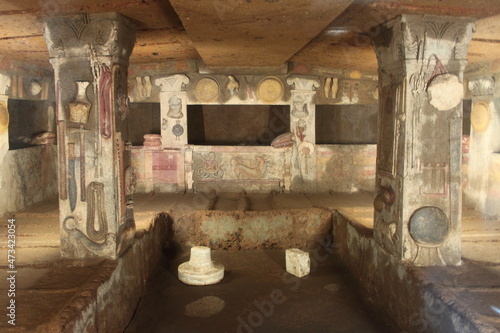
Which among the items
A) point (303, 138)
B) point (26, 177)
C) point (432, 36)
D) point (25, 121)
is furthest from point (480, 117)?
point (25, 121)

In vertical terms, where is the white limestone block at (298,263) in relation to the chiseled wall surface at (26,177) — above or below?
below

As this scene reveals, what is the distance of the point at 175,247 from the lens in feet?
20.6

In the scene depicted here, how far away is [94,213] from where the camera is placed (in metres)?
3.87

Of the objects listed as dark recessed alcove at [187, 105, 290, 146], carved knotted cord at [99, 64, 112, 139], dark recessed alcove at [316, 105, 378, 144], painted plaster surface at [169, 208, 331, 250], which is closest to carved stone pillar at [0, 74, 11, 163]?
painted plaster surface at [169, 208, 331, 250]

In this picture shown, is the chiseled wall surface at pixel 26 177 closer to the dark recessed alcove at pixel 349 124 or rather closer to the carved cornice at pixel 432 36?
the carved cornice at pixel 432 36

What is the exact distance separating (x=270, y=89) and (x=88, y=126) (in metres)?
4.64

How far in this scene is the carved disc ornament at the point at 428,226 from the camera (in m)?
3.77

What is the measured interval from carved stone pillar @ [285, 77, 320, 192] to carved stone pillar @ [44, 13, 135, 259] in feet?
14.8

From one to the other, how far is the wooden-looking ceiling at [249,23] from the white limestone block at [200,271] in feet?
8.31

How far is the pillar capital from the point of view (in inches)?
146

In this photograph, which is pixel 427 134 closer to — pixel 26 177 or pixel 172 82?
pixel 172 82

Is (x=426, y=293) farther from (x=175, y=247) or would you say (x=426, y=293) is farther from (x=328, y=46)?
(x=175, y=247)

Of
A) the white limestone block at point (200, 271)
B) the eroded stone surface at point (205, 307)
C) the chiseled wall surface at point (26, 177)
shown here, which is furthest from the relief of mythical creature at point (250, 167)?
the eroded stone surface at point (205, 307)

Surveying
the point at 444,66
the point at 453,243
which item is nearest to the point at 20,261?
the point at 453,243
